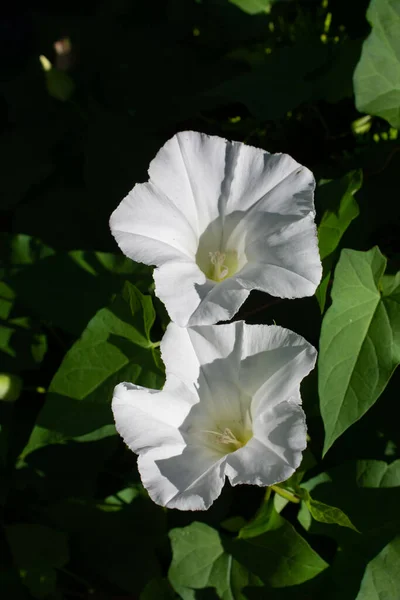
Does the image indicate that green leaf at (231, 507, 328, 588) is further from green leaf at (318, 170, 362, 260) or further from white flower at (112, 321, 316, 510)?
green leaf at (318, 170, 362, 260)

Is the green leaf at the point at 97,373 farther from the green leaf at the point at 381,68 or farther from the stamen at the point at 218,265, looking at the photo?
the green leaf at the point at 381,68

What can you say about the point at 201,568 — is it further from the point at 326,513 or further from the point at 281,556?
the point at 326,513

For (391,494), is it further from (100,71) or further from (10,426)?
(100,71)

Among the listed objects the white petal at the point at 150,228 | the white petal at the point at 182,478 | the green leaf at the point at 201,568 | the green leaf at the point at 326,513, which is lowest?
the green leaf at the point at 201,568

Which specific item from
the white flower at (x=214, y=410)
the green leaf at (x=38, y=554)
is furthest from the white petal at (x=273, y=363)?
the green leaf at (x=38, y=554)

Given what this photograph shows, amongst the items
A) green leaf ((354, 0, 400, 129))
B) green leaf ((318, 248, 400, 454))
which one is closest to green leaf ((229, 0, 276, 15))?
green leaf ((354, 0, 400, 129))
